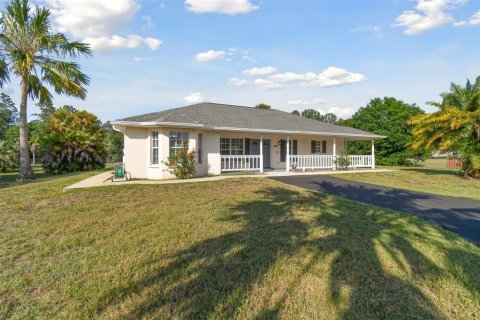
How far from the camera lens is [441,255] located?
4086 millimetres

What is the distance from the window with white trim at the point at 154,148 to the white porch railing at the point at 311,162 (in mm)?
8561

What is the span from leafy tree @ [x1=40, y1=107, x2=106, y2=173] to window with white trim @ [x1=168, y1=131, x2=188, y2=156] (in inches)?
349

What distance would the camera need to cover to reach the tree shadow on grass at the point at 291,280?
2.70 metres

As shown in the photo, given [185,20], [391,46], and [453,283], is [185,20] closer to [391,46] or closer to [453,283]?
[391,46]

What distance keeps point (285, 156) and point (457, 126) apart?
31.5ft

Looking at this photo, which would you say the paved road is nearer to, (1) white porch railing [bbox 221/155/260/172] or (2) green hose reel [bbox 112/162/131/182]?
(1) white porch railing [bbox 221/155/260/172]

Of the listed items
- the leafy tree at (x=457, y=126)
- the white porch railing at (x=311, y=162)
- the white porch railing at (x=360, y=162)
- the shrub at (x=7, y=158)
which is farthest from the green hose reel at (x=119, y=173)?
the leafy tree at (x=457, y=126)

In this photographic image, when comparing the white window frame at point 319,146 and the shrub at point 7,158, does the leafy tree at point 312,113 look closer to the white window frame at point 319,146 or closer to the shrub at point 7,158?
the white window frame at point 319,146

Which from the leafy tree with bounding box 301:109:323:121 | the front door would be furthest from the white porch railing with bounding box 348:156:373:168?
the leafy tree with bounding box 301:109:323:121

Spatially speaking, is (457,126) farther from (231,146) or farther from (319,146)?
(231,146)

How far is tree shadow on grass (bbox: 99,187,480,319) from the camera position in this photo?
2701mm

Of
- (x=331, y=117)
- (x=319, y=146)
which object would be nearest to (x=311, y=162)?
(x=319, y=146)

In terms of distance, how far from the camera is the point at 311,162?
1764 cm

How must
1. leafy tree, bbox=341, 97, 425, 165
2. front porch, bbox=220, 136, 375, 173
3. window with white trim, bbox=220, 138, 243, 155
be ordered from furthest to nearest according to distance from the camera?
1. leafy tree, bbox=341, 97, 425, 165
2. window with white trim, bbox=220, 138, 243, 155
3. front porch, bbox=220, 136, 375, 173
